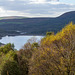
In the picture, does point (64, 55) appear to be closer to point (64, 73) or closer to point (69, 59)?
point (69, 59)

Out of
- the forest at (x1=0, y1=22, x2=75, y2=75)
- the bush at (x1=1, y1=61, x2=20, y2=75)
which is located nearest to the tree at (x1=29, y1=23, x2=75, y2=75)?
the forest at (x1=0, y1=22, x2=75, y2=75)

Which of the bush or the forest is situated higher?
the forest

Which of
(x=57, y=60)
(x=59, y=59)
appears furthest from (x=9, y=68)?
(x=59, y=59)

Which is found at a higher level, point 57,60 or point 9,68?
point 57,60

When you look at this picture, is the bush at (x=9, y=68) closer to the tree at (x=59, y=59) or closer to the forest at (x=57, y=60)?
the forest at (x=57, y=60)

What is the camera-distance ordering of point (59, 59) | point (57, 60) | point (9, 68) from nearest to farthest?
point (59, 59), point (57, 60), point (9, 68)

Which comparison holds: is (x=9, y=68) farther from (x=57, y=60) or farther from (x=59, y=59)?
(x=59, y=59)

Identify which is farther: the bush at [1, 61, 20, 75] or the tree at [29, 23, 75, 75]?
the bush at [1, 61, 20, 75]

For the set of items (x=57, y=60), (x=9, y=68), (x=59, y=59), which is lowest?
(x=9, y=68)

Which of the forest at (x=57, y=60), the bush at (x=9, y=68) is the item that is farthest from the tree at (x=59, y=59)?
the bush at (x=9, y=68)

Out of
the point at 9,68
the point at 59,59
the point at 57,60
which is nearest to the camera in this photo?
the point at 59,59

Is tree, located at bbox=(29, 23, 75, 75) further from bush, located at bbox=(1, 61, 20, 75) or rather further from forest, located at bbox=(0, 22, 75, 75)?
bush, located at bbox=(1, 61, 20, 75)

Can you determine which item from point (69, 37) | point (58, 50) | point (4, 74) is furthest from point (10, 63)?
point (69, 37)

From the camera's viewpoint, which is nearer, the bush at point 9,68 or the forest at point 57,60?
the forest at point 57,60
